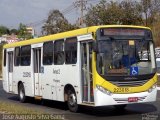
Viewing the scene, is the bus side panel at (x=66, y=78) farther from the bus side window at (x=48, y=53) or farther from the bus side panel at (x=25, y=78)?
the bus side panel at (x=25, y=78)

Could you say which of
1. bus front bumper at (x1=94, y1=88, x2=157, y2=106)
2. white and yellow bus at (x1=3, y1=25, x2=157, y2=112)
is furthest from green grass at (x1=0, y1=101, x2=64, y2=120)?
white and yellow bus at (x1=3, y1=25, x2=157, y2=112)

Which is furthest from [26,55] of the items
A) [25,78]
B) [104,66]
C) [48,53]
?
[104,66]

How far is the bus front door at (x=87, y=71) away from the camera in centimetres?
1497

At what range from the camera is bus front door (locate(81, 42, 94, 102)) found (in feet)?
49.1

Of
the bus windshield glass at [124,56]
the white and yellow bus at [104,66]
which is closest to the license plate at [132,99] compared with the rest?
the white and yellow bus at [104,66]

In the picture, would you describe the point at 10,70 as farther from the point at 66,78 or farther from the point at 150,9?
the point at 150,9

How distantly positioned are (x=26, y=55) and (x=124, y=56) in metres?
7.32

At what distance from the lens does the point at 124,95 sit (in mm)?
14555

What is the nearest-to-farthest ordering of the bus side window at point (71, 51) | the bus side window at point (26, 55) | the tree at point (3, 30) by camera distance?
the bus side window at point (71, 51) → the bus side window at point (26, 55) → the tree at point (3, 30)

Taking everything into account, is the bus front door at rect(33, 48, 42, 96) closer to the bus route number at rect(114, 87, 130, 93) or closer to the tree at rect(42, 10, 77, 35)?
the bus route number at rect(114, 87, 130, 93)

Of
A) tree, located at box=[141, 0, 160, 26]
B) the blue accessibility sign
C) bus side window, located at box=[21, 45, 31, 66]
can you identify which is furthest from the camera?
tree, located at box=[141, 0, 160, 26]

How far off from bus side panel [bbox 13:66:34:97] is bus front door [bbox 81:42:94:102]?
212 inches

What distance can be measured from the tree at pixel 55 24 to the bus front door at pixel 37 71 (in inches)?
1329

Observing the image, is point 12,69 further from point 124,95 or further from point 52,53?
point 124,95
